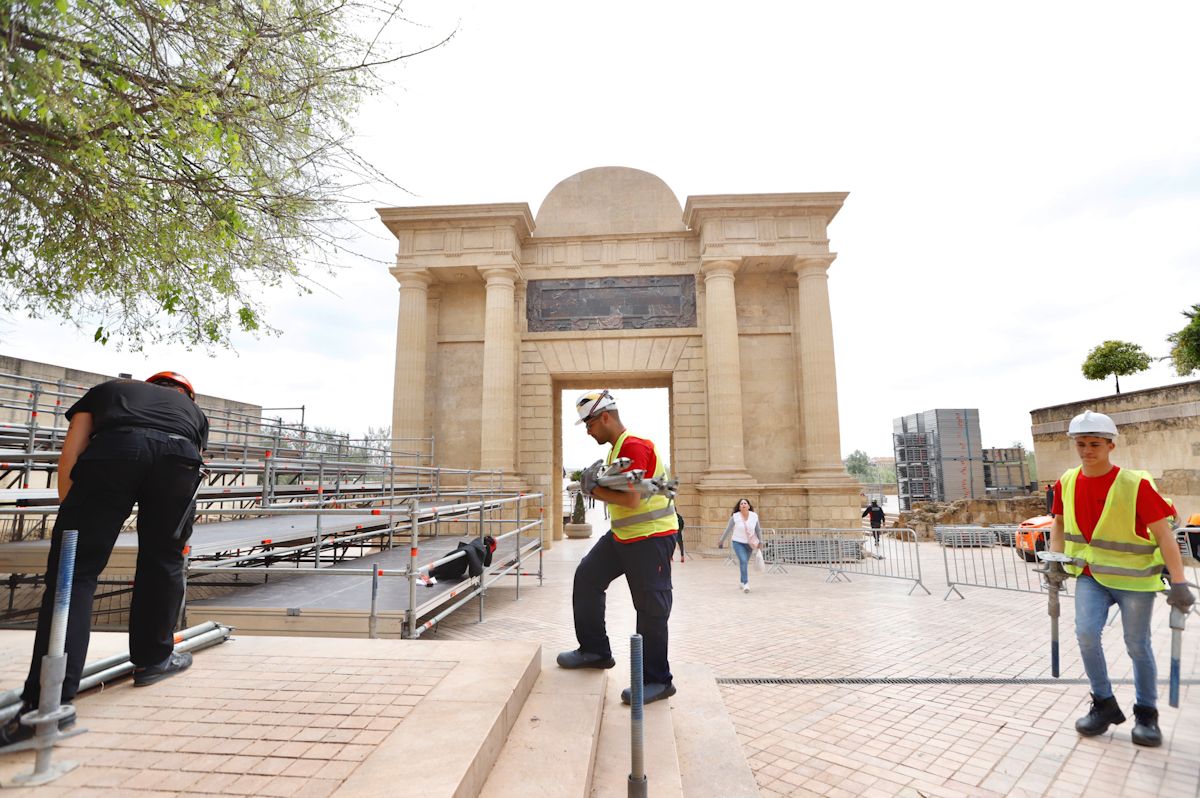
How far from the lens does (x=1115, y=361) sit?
3050 cm

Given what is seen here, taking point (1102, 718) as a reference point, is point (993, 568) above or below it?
below

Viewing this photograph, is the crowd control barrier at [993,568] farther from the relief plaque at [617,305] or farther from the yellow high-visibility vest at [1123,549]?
the relief plaque at [617,305]

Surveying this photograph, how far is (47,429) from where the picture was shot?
26.4 feet

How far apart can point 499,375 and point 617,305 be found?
4.33 meters

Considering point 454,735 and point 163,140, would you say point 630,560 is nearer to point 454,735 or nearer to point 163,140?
point 454,735

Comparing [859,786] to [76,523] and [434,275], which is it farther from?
[434,275]

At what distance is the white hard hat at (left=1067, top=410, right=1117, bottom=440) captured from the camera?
11.3 feet

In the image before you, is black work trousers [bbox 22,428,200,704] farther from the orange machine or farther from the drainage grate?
the orange machine

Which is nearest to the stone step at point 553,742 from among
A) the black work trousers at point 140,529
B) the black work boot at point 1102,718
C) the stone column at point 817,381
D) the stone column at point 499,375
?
the black work trousers at point 140,529

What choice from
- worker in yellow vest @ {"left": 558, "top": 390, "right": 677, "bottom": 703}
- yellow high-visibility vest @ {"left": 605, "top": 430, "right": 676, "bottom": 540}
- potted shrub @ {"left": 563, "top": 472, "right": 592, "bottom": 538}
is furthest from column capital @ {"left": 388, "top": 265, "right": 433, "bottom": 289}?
yellow high-visibility vest @ {"left": 605, "top": 430, "right": 676, "bottom": 540}

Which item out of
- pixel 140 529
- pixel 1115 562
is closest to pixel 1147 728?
pixel 1115 562

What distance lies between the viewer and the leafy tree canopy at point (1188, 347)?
25.4m

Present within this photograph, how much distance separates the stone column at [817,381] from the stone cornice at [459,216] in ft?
28.7

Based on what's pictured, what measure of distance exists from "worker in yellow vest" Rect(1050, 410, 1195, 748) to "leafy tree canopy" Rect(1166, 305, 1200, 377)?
32.8 meters
